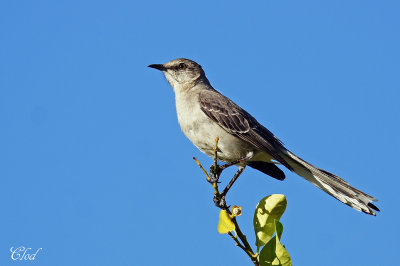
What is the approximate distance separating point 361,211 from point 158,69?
12.5ft

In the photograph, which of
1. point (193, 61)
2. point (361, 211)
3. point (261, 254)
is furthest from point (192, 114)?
point (261, 254)

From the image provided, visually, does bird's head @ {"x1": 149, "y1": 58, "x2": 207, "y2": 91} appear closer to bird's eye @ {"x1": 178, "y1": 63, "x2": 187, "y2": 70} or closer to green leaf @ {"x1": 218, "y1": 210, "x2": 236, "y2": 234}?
bird's eye @ {"x1": 178, "y1": 63, "x2": 187, "y2": 70}

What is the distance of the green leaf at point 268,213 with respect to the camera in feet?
11.9

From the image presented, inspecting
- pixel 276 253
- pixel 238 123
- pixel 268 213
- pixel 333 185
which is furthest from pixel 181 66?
pixel 276 253

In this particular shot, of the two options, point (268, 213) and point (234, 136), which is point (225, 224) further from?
point (234, 136)

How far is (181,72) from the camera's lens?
7.66 metres

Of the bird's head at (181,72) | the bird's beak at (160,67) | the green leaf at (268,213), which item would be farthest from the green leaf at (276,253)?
the bird's beak at (160,67)

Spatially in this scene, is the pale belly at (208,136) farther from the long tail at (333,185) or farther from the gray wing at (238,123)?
the long tail at (333,185)

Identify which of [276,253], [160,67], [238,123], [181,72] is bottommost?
[276,253]

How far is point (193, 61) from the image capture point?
25.8 feet

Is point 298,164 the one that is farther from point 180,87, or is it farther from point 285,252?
point 285,252

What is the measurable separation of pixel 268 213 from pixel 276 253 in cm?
56

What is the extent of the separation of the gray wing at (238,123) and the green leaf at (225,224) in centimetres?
275

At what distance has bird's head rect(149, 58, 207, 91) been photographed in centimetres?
752
